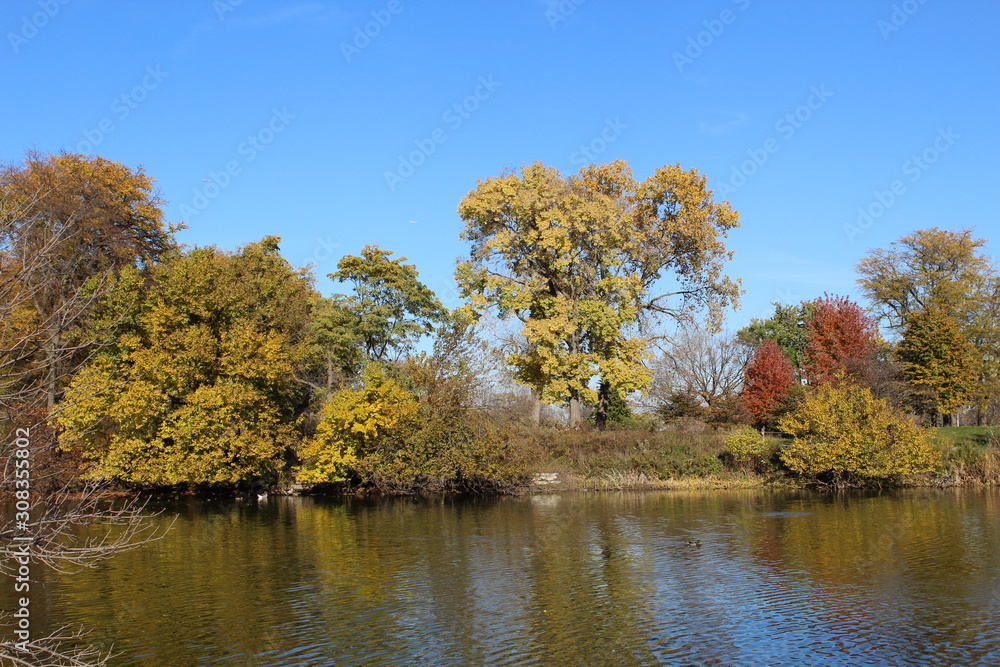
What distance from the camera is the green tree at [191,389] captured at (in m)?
32.2

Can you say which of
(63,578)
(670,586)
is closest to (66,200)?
(63,578)

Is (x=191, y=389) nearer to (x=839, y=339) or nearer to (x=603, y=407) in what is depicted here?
(x=603, y=407)

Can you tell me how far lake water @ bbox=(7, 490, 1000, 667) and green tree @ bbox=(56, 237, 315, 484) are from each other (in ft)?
23.2

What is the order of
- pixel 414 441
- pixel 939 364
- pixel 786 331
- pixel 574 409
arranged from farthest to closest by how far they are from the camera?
pixel 786 331, pixel 939 364, pixel 574 409, pixel 414 441

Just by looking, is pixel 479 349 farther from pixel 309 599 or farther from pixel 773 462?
pixel 309 599

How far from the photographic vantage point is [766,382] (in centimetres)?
4438

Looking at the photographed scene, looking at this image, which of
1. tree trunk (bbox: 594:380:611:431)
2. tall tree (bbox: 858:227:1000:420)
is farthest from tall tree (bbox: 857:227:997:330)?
tree trunk (bbox: 594:380:611:431)

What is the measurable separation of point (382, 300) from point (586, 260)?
12.0 metres

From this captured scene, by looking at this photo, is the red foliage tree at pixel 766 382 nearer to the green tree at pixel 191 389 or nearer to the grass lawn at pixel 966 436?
the grass lawn at pixel 966 436

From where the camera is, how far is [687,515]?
26094 mm

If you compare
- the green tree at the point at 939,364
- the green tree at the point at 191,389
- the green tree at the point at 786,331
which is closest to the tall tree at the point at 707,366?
the green tree at the point at 786,331

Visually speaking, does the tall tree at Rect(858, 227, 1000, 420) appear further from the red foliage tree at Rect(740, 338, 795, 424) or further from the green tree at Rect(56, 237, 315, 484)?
the green tree at Rect(56, 237, 315, 484)

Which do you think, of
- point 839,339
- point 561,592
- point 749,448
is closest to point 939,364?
point 839,339

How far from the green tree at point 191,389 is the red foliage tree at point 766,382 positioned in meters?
24.7
